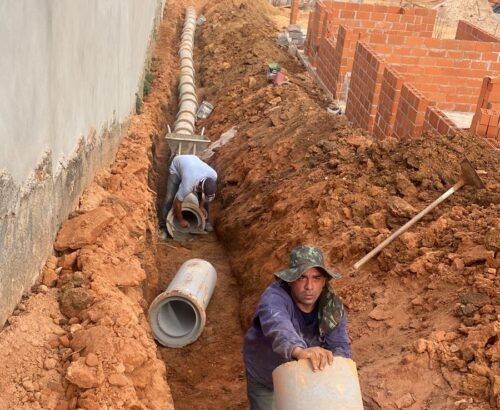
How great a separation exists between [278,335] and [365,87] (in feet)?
20.8

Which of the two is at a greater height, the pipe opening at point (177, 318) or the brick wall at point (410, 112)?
the brick wall at point (410, 112)

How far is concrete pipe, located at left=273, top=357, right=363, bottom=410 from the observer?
9.42 feet

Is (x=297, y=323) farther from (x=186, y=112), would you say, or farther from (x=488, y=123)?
(x=186, y=112)

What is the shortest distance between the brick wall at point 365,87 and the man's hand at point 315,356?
19.7 ft

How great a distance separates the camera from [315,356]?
112 inches

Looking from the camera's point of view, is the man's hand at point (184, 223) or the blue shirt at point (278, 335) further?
the man's hand at point (184, 223)

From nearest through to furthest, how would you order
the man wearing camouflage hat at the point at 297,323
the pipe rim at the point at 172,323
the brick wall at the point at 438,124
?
the man wearing camouflage hat at the point at 297,323 < the pipe rim at the point at 172,323 < the brick wall at the point at 438,124

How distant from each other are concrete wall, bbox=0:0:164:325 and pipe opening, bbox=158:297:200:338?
1501mm

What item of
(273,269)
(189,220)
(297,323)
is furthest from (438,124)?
(297,323)

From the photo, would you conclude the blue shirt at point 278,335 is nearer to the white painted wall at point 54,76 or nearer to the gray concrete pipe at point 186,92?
the white painted wall at point 54,76

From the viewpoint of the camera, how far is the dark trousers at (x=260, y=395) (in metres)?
3.62

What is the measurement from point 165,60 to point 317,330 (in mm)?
10778

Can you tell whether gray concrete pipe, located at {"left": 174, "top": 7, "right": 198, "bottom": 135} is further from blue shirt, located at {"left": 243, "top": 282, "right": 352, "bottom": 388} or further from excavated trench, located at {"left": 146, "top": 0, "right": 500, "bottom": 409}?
blue shirt, located at {"left": 243, "top": 282, "right": 352, "bottom": 388}

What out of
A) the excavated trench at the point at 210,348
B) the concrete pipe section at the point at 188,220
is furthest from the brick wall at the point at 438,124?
the concrete pipe section at the point at 188,220
